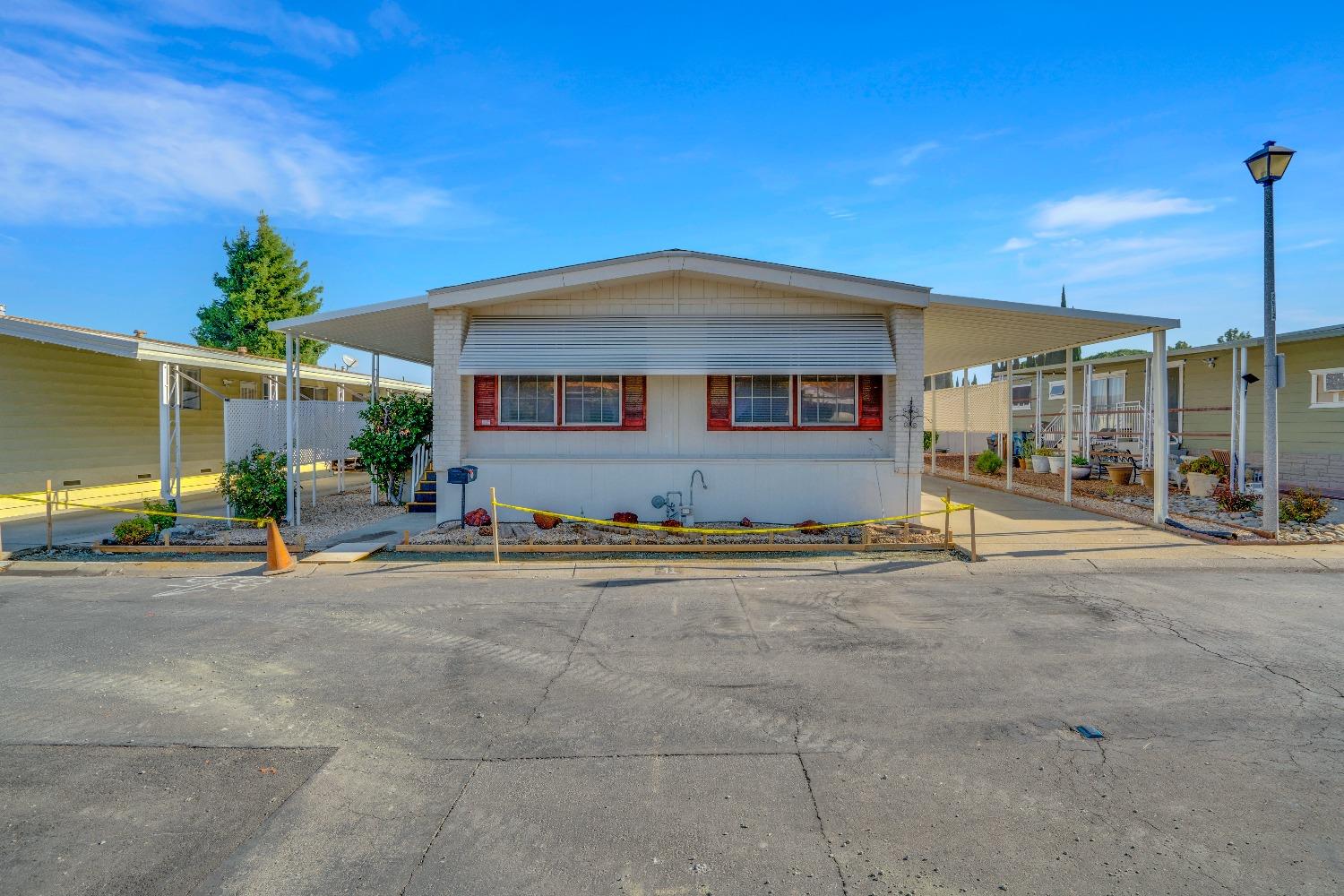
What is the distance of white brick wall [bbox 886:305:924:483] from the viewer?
1076cm

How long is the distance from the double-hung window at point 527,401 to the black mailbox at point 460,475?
1083 mm

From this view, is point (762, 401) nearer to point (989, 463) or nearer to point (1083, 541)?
point (1083, 541)

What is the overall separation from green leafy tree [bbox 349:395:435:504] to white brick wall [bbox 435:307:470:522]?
253 cm

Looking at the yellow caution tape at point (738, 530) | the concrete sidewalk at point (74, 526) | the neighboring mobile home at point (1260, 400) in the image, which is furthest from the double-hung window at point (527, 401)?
the neighboring mobile home at point (1260, 400)

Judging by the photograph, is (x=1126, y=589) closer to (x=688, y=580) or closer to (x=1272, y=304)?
(x=688, y=580)

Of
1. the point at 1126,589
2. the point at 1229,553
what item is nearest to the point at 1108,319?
the point at 1229,553

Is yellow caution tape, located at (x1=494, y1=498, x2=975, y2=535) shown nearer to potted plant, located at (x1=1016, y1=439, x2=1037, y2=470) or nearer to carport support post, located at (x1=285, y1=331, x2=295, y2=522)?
carport support post, located at (x1=285, y1=331, x2=295, y2=522)

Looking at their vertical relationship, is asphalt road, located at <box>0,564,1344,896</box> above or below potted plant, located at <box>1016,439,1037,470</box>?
below

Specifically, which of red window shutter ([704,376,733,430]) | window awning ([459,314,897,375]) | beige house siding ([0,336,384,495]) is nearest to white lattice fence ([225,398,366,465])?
beige house siding ([0,336,384,495])

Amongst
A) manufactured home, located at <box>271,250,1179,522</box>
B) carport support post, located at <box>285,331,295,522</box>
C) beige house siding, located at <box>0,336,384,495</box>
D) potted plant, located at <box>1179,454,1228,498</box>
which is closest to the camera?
manufactured home, located at <box>271,250,1179,522</box>

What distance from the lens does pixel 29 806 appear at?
11.3ft

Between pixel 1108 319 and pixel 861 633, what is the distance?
771 cm

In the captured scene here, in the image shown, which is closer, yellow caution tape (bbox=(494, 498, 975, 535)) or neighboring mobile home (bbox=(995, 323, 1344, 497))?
yellow caution tape (bbox=(494, 498, 975, 535))

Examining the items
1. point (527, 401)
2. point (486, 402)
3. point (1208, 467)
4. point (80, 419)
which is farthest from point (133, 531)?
point (1208, 467)
